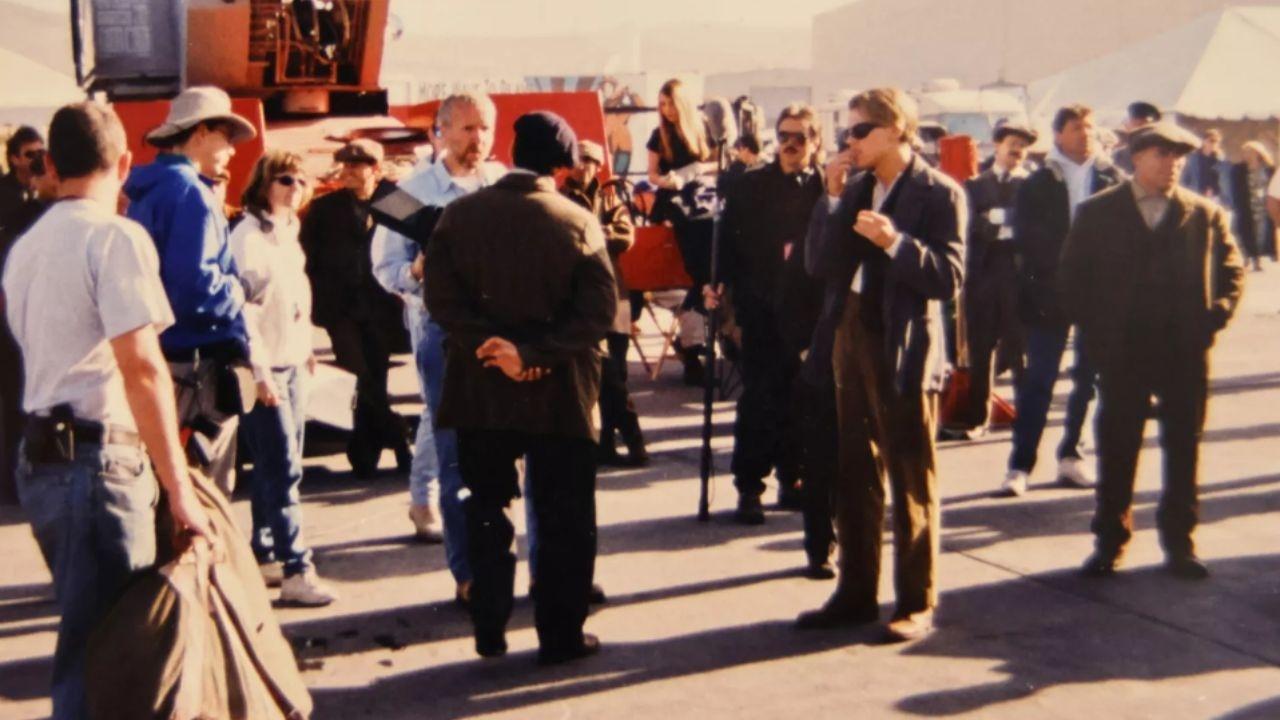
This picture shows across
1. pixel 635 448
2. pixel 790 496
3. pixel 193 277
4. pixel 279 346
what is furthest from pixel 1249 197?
pixel 193 277

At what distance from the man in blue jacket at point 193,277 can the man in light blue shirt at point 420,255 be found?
993mm

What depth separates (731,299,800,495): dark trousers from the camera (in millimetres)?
8422

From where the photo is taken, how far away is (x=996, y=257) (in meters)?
10.6

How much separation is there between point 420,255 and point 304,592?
145cm

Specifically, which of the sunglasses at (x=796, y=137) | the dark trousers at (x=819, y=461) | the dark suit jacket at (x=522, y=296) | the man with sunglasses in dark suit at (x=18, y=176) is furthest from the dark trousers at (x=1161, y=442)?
the man with sunglasses in dark suit at (x=18, y=176)

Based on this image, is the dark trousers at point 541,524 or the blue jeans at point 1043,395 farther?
the blue jeans at point 1043,395

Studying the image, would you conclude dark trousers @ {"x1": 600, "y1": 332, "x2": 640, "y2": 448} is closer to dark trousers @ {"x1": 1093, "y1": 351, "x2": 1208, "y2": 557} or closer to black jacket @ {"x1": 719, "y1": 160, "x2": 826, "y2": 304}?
black jacket @ {"x1": 719, "y1": 160, "x2": 826, "y2": 304}

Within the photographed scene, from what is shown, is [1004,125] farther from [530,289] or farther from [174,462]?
[174,462]

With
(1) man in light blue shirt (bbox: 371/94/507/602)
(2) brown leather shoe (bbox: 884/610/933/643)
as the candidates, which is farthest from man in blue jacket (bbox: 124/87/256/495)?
(2) brown leather shoe (bbox: 884/610/933/643)

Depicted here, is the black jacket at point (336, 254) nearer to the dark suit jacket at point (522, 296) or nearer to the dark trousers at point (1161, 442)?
the dark suit jacket at point (522, 296)

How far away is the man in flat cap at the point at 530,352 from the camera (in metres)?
6.03

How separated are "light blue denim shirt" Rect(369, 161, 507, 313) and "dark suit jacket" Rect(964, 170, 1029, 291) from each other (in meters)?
4.13

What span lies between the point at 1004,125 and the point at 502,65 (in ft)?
250

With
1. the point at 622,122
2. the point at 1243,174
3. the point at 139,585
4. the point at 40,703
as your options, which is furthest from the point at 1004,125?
the point at 1243,174
